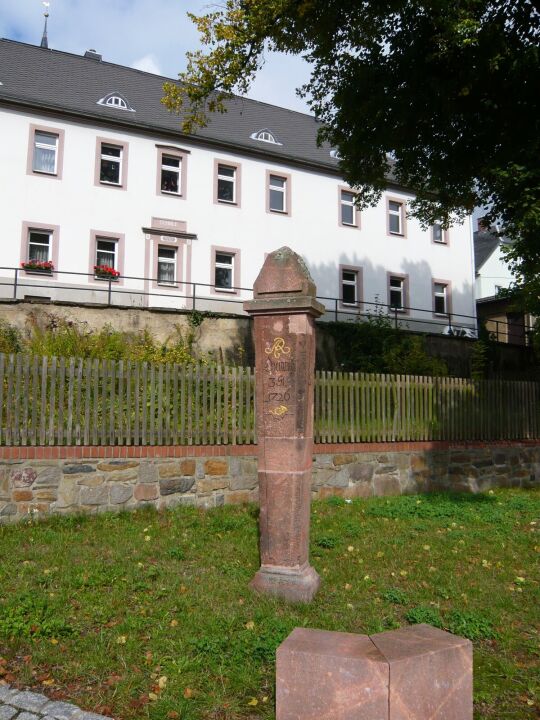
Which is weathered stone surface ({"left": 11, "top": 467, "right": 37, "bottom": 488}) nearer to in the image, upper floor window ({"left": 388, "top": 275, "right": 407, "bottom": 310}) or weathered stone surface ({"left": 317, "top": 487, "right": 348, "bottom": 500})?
weathered stone surface ({"left": 317, "top": 487, "right": 348, "bottom": 500})

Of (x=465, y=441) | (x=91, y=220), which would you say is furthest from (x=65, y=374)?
(x=91, y=220)

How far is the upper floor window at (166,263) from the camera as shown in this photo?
2420 cm

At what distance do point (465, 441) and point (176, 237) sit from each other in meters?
15.7

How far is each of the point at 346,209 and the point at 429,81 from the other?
1649cm

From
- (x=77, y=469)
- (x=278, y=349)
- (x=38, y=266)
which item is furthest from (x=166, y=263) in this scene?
(x=278, y=349)

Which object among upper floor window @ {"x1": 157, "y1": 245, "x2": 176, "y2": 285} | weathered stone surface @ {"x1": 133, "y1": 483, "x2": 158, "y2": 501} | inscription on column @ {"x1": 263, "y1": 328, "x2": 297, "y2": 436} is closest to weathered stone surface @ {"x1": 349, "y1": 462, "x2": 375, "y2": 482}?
weathered stone surface @ {"x1": 133, "y1": 483, "x2": 158, "y2": 501}

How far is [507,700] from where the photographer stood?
Result: 3.78 m

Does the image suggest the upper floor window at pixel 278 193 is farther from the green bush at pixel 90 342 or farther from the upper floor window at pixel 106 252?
the green bush at pixel 90 342

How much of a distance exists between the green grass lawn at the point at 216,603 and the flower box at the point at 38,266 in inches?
587

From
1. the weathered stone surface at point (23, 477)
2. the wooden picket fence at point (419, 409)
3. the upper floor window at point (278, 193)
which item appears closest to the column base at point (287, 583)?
the weathered stone surface at point (23, 477)

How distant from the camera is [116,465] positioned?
28.2 ft

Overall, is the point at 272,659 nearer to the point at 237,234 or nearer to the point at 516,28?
the point at 516,28

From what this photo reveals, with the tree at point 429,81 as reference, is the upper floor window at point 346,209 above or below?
above

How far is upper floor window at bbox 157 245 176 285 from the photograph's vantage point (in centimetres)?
2420
